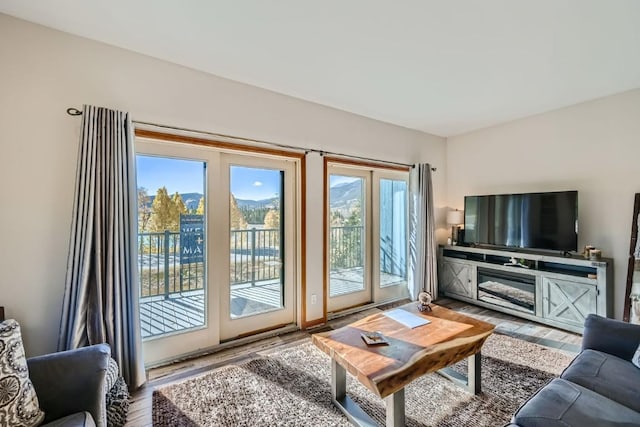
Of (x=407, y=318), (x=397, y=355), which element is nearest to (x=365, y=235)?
(x=407, y=318)

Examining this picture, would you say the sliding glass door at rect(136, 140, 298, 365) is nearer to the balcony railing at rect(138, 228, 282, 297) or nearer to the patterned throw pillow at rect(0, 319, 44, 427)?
the balcony railing at rect(138, 228, 282, 297)

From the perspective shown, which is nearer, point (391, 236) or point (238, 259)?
point (238, 259)

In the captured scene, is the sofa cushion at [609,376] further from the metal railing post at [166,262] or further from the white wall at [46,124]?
the white wall at [46,124]

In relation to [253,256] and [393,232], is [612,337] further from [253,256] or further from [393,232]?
[253,256]

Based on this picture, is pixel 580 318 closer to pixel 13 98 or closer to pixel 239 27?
pixel 239 27

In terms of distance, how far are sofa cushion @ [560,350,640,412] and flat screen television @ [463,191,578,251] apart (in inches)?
76.1

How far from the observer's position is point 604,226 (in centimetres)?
312

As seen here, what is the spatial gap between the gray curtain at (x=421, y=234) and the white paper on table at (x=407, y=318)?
1.84m

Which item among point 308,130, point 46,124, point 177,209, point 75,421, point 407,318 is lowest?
point 75,421

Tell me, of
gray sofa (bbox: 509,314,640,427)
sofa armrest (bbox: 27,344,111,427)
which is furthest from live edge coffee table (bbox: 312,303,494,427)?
sofa armrest (bbox: 27,344,111,427)

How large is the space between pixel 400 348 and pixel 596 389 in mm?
967

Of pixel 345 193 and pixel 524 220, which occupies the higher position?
pixel 345 193

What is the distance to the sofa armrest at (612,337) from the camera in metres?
1.68

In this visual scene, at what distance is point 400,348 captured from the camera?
172cm
